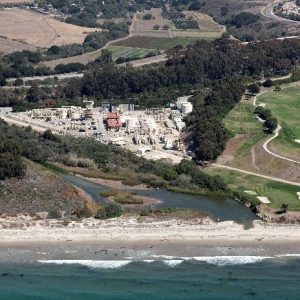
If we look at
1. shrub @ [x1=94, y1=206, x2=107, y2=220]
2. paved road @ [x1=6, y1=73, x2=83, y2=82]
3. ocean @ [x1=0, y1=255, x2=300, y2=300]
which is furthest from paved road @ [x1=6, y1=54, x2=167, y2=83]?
ocean @ [x1=0, y1=255, x2=300, y2=300]

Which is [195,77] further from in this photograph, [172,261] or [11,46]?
[172,261]

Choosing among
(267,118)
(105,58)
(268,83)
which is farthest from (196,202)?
(105,58)

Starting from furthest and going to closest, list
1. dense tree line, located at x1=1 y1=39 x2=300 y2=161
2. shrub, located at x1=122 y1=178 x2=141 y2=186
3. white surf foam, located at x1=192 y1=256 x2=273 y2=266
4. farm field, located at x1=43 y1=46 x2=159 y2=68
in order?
farm field, located at x1=43 y1=46 x2=159 y2=68
dense tree line, located at x1=1 y1=39 x2=300 y2=161
shrub, located at x1=122 y1=178 x2=141 y2=186
white surf foam, located at x1=192 y1=256 x2=273 y2=266

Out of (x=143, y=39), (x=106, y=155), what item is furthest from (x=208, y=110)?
(x=143, y=39)

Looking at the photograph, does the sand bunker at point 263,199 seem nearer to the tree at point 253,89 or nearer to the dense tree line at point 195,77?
the dense tree line at point 195,77

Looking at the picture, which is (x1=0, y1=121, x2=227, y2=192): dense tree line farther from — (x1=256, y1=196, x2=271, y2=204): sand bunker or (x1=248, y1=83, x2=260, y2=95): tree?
(x1=248, y1=83, x2=260, y2=95): tree
